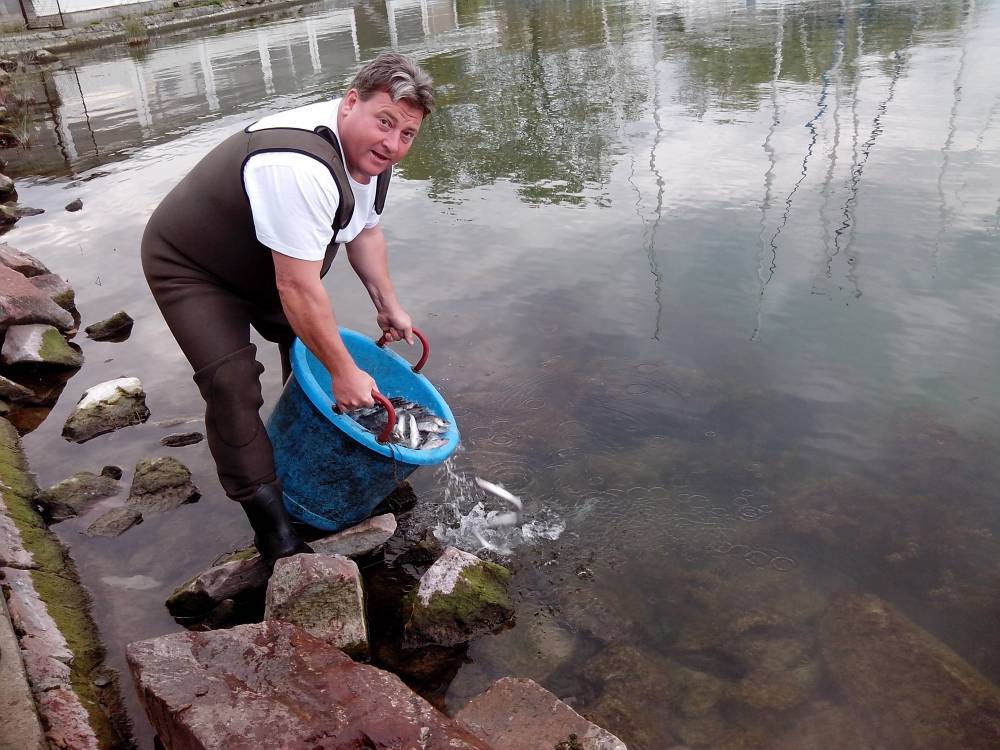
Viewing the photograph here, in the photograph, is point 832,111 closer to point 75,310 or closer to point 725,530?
point 725,530

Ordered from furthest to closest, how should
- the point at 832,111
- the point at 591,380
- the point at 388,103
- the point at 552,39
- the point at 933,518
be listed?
the point at 552,39 → the point at 832,111 → the point at 591,380 → the point at 933,518 → the point at 388,103

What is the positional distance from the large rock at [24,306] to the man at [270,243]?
11.5 ft

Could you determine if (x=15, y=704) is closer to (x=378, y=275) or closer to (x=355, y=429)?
(x=355, y=429)

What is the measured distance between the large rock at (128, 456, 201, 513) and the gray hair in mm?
2511

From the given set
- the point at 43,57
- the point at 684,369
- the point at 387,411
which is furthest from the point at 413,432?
the point at 43,57

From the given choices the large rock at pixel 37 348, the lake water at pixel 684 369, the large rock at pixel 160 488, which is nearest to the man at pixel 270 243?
the lake water at pixel 684 369

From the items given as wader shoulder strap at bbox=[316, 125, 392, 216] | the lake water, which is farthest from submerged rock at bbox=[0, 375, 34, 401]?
wader shoulder strap at bbox=[316, 125, 392, 216]

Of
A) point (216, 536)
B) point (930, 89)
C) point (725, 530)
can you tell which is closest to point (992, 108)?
point (930, 89)

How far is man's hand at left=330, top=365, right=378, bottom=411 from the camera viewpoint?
10.3 ft

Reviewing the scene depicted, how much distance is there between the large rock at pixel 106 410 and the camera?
5.17 metres

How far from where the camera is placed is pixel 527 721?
9.37 feet

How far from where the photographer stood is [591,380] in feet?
17.4

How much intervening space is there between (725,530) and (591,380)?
1.56 m

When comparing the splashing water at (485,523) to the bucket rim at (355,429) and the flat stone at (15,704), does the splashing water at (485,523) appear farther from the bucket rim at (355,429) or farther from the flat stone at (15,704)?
the flat stone at (15,704)
